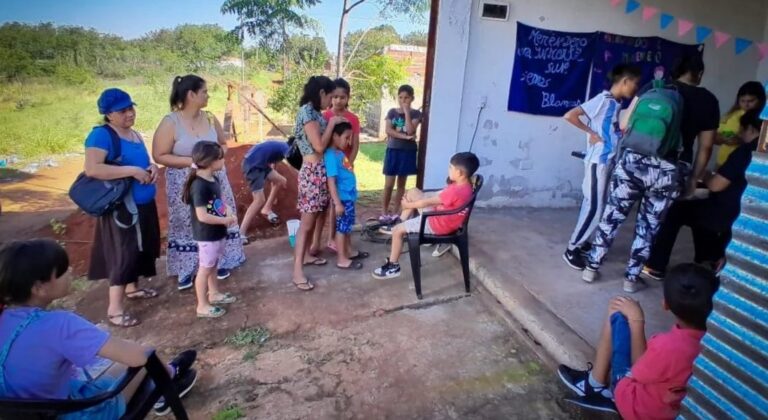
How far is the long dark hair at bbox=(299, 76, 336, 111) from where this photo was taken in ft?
11.2

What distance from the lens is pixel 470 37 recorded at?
4395mm

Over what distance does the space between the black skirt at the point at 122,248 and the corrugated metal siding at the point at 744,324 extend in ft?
10.5

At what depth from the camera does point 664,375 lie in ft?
5.77

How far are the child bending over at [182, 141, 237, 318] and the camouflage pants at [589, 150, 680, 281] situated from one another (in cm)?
266

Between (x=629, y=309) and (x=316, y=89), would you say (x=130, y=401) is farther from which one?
(x=316, y=89)

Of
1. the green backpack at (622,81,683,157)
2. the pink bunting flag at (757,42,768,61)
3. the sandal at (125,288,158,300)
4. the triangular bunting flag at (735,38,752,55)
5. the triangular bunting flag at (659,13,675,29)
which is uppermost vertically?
the triangular bunting flag at (659,13,675,29)

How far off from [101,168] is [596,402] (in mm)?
3097

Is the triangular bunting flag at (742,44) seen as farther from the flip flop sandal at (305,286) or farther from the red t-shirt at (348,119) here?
the flip flop sandal at (305,286)

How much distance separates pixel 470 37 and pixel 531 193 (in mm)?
1810

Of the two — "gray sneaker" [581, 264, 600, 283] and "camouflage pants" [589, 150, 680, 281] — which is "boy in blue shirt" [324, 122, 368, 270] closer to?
"gray sneaker" [581, 264, 600, 283]

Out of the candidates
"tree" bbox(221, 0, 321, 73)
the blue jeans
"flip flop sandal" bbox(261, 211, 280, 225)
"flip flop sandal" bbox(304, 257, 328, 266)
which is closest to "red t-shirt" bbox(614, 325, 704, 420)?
the blue jeans

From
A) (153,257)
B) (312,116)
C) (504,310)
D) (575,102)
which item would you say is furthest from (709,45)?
(153,257)

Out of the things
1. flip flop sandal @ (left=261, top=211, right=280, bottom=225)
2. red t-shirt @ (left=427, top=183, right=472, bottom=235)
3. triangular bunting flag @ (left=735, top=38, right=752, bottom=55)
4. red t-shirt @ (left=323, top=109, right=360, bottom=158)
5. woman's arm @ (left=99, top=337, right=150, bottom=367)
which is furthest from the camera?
flip flop sandal @ (left=261, top=211, right=280, bottom=225)

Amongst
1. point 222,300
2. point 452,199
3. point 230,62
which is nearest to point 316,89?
point 452,199
